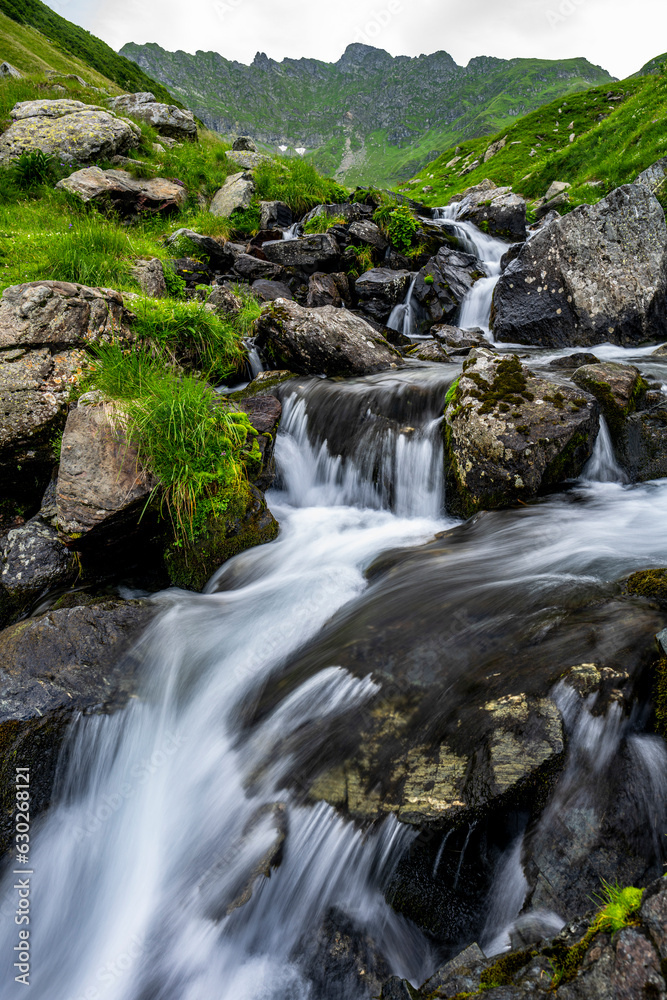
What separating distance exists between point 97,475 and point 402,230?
12.5 meters

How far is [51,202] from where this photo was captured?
1134 centimetres

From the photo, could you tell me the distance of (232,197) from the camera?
1578 centimetres

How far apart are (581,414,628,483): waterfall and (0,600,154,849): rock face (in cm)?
533

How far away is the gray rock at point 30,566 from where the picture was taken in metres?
4.91

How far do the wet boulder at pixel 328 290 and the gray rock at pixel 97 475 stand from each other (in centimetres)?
734

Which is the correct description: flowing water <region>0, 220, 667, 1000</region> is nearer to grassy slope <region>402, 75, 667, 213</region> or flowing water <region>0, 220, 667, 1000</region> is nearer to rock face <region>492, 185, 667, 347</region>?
rock face <region>492, 185, 667, 347</region>

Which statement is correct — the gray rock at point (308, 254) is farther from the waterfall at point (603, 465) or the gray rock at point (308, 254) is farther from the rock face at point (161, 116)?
the rock face at point (161, 116)

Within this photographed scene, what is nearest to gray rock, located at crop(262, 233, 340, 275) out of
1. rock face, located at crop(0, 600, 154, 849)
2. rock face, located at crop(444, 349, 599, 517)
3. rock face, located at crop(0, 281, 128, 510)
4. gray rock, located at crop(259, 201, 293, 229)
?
gray rock, located at crop(259, 201, 293, 229)

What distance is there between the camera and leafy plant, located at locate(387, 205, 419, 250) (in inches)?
535

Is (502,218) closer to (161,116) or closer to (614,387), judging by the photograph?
(614,387)

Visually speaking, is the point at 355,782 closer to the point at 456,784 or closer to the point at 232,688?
the point at 456,784

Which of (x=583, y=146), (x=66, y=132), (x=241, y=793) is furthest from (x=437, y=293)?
(x=583, y=146)

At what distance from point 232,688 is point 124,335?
470cm

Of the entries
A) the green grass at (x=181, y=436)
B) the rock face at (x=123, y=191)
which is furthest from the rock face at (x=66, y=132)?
the green grass at (x=181, y=436)
